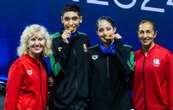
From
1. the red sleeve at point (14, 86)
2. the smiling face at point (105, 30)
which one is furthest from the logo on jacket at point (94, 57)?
the red sleeve at point (14, 86)

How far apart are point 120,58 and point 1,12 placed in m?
1.64

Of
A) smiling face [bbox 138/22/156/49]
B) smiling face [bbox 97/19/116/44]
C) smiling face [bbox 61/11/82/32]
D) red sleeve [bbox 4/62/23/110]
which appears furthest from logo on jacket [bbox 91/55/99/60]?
red sleeve [bbox 4/62/23/110]

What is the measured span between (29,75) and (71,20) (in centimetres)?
53

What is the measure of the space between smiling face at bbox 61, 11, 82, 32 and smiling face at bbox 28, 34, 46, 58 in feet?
0.75

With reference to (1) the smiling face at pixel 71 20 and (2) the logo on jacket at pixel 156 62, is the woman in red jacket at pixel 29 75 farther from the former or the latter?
(2) the logo on jacket at pixel 156 62

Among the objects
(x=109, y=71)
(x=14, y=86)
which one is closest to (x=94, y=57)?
(x=109, y=71)

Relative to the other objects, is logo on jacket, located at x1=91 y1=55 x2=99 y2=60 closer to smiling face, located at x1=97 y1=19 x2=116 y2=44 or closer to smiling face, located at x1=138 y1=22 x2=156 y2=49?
smiling face, located at x1=97 y1=19 x2=116 y2=44

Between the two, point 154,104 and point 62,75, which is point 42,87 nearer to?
point 62,75

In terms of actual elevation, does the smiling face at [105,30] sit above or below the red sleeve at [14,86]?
above

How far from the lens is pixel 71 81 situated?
3748mm

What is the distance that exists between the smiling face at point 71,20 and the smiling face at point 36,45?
230 mm

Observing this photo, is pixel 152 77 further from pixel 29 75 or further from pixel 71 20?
pixel 29 75

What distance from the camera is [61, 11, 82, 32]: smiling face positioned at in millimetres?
3807

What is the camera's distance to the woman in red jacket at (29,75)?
3613 millimetres
